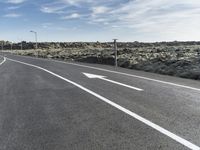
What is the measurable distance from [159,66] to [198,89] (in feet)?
26.4

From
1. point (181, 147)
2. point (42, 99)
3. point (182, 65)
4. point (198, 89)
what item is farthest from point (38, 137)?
point (182, 65)

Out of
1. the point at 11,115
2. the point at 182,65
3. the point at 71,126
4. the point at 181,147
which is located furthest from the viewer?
the point at 182,65

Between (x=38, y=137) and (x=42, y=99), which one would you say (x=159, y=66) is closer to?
(x=42, y=99)

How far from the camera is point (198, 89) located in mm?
10164

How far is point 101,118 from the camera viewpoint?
22.1 ft

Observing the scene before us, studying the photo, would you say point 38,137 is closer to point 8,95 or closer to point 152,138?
point 152,138

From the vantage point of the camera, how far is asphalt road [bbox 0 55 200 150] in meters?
5.18

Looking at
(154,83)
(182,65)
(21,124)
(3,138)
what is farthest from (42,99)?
(182,65)

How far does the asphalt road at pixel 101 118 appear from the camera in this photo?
17.0 feet

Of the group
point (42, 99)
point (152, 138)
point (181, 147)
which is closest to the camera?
point (181, 147)

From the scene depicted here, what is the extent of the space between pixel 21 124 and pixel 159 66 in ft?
41.9

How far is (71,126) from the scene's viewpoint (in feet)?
20.4

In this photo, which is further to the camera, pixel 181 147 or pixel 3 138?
pixel 3 138

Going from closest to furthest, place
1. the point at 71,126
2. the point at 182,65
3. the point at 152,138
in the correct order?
the point at 152,138 < the point at 71,126 < the point at 182,65
